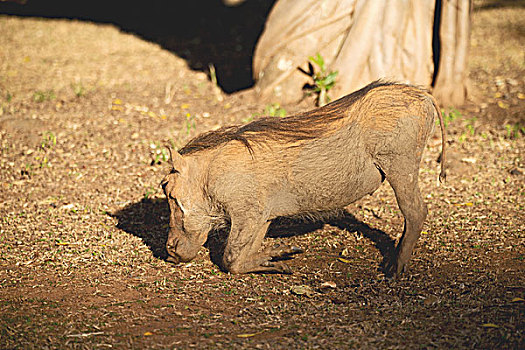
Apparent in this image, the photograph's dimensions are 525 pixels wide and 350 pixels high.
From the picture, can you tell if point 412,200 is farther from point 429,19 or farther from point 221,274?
point 429,19

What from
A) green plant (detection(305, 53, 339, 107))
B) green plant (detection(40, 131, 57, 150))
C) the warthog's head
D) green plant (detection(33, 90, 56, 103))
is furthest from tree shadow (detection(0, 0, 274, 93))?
the warthog's head

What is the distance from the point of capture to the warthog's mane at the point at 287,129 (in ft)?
11.7

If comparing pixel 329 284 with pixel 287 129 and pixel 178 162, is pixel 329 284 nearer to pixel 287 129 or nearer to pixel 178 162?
pixel 287 129

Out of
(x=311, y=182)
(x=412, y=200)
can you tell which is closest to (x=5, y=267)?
(x=311, y=182)

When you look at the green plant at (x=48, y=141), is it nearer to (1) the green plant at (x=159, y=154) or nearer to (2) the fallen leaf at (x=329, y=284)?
(1) the green plant at (x=159, y=154)

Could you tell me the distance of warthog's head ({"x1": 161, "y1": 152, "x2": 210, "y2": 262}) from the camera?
367 centimetres

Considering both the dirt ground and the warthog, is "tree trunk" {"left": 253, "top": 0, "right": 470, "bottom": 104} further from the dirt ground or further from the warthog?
the warthog

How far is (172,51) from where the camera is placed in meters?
8.59

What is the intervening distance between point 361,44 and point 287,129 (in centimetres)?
283

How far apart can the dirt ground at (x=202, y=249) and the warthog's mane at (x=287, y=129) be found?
0.78 m

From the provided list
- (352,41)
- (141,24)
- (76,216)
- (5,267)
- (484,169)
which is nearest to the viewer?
(5,267)

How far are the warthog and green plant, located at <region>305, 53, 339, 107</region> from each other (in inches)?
92.4

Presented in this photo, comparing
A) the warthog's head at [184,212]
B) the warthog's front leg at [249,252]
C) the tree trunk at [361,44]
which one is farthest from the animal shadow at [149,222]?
the tree trunk at [361,44]

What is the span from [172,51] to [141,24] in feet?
5.70
